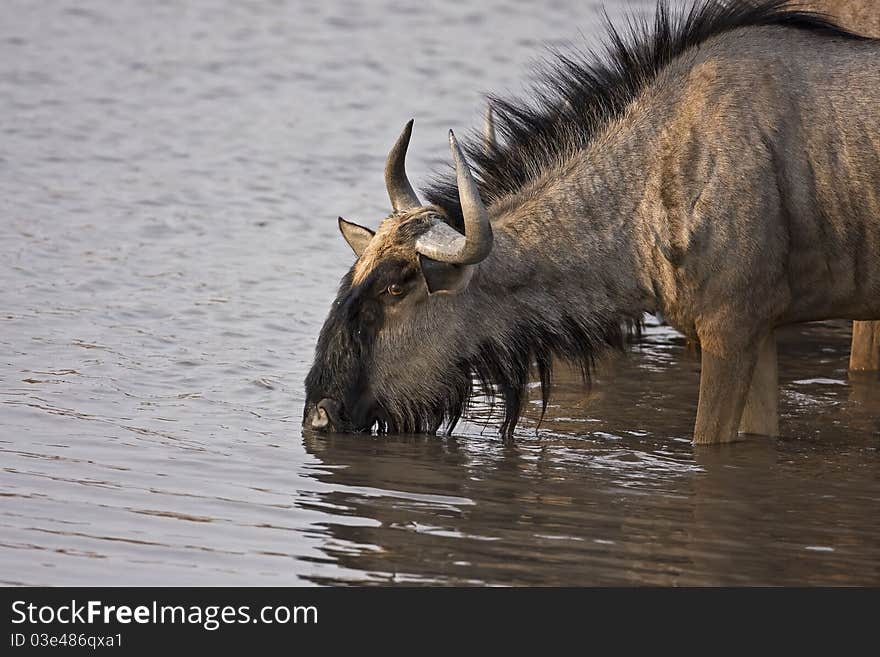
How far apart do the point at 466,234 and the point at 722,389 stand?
5.40 ft

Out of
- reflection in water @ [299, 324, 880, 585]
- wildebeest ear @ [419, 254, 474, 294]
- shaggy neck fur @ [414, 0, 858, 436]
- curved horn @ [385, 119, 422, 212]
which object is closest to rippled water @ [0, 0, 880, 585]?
reflection in water @ [299, 324, 880, 585]

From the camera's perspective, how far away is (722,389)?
28.8ft

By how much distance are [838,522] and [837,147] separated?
2105mm

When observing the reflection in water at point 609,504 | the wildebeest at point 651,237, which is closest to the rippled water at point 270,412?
the reflection in water at point 609,504

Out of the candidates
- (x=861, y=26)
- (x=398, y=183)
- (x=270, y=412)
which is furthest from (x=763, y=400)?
(x=861, y=26)

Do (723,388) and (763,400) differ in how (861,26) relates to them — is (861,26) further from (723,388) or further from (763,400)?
(723,388)

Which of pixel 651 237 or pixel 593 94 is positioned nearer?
pixel 651 237

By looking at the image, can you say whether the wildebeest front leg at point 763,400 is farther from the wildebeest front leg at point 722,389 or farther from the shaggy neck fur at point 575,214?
the shaggy neck fur at point 575,214

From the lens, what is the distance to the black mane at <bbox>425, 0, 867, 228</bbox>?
29.4 feet

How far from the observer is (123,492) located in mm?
7629

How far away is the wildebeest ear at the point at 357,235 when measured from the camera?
894 centimetres

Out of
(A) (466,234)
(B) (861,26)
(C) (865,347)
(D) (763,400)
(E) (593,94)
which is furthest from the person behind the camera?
(C) (865,347)

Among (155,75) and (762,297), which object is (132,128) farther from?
(762,297)

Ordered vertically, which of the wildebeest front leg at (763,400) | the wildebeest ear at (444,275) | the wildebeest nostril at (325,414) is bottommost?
the wildebeest nostril at (325,414)
